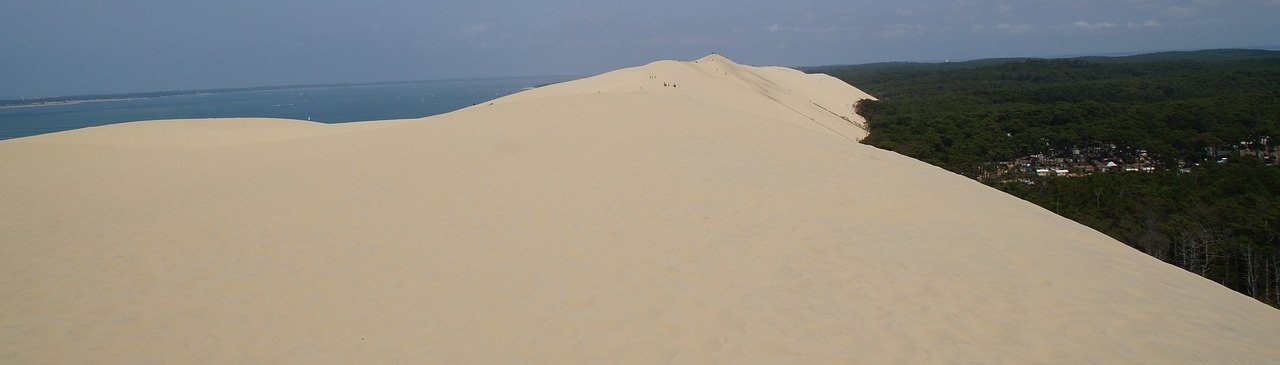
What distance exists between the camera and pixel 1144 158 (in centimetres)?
2844

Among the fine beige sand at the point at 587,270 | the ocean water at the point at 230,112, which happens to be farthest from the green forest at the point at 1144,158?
the ocean water at the point at 230,112

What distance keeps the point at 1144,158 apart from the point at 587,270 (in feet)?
108

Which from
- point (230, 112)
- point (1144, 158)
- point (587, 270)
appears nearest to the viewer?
point (587, 270)

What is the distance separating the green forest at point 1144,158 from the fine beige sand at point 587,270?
885cm

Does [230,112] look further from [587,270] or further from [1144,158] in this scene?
[1144,158]

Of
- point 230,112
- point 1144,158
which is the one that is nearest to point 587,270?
point 1144,158

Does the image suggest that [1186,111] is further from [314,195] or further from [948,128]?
[314,195]

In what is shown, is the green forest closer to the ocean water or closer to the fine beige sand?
the fine beige sand

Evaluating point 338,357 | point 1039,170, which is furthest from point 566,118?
point 1039,170

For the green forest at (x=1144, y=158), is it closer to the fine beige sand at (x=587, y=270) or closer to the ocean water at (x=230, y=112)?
the fine beige sand at (x=587, y=270)

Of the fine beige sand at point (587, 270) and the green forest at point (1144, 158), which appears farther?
the green forest at point (1144, 158)

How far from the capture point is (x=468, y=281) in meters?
5.20

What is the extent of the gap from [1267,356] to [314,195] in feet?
31.4

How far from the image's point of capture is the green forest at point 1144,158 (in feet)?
45.5
